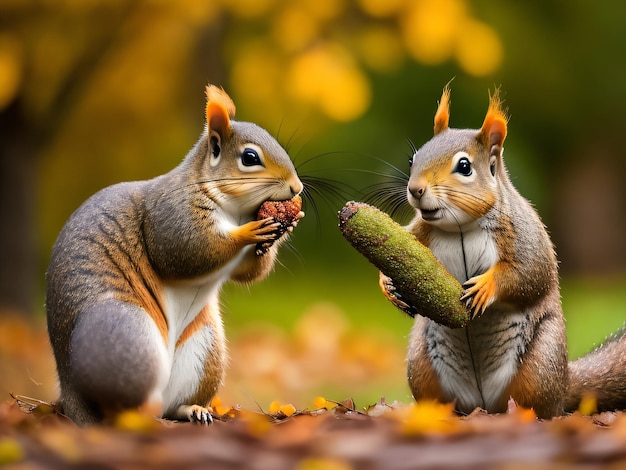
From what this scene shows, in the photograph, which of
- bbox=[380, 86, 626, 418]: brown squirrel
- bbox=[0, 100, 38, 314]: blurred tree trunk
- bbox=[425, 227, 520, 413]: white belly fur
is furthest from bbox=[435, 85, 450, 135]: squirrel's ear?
bbox=[0, 100, 38, 314]: blurred tree trunk

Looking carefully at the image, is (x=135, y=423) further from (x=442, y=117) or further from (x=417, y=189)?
(x=442, y=117)

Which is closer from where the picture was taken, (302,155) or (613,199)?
(302,155)

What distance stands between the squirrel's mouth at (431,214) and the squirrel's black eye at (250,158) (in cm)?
62

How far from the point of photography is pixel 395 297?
3.65 meters

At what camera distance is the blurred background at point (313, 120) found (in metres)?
7.19

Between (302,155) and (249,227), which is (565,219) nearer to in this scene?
(302,155)

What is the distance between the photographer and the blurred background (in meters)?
7.19

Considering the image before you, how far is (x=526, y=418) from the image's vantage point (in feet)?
11.2

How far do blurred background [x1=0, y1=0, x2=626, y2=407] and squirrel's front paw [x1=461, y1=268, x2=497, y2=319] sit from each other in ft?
1.57

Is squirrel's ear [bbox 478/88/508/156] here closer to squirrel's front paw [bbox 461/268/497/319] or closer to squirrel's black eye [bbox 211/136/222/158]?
squirrel's front paw [bbox 461/268/497/319]

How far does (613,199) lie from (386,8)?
23.3ft

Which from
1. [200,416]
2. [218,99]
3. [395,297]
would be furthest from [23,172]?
[395,297]

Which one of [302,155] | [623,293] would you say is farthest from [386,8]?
A: [623,293]

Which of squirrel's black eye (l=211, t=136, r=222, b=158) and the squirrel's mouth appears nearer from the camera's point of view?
the squirrel's mouth
